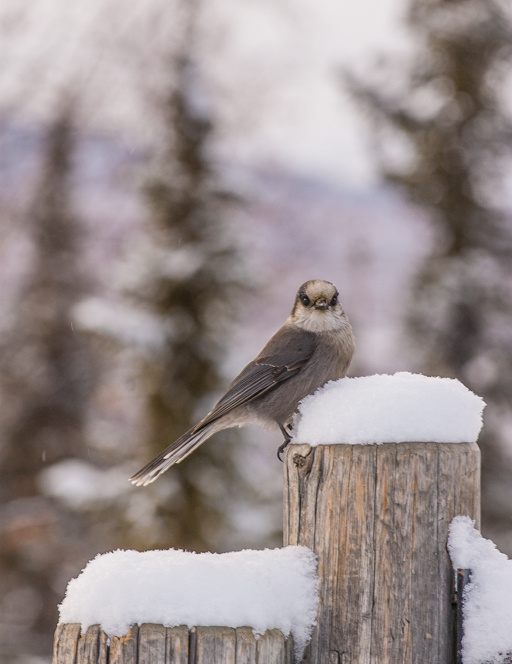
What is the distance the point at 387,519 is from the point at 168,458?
1.28 metres

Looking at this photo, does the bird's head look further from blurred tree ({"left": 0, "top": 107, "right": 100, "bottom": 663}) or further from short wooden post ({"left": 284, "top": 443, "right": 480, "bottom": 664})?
blurred tree ({"left": 0, "top": 107, "right": 100, "bottom": 663})

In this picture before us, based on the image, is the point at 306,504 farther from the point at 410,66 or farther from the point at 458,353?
the point at 410,66

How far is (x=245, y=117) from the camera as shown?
9688mm

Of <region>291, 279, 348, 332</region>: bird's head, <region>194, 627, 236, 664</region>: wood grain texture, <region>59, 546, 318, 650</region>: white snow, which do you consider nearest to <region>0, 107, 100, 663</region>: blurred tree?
<region>291, 279, 348, 332</region>: bird's head

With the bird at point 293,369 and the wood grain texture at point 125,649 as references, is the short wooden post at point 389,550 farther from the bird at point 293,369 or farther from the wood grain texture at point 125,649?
the bird at point 293,369

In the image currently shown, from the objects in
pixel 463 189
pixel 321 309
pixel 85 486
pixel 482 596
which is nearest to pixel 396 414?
pixel 482 596

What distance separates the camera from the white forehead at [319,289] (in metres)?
3.48

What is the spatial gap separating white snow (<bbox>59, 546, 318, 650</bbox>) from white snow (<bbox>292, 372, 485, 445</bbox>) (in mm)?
358

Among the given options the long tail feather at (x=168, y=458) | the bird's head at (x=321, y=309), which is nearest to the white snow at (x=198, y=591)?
the long tail feather at (x=168, y=458)

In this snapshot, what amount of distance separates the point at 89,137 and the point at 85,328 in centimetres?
600

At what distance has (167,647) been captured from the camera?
5.49 feet

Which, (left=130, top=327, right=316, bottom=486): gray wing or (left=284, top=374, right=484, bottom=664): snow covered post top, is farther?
(left=130, top=327, right=316, bottom=486): gray wing

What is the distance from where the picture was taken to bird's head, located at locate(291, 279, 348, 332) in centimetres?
347

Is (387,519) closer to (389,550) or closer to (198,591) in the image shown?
(389,550)
